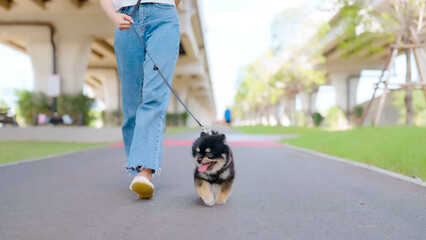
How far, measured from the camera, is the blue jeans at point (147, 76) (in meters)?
3.34

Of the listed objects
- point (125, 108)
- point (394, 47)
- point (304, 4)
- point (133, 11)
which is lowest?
point (125, 108)

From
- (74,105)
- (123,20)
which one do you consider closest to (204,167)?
(123,20)

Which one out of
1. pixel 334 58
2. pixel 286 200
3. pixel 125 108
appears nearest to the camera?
pixel 286 200

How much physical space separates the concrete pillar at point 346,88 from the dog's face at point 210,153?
35.5 m

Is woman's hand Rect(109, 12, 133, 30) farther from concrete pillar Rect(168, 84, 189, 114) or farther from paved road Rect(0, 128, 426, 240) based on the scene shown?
concrete pillar Rect(168, 84, 189, 114)

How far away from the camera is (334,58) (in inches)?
1358

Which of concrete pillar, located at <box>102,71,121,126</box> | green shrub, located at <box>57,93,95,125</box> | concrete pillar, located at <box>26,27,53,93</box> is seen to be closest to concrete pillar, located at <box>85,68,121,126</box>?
concrete pillar, located at <box>102,71,121,126</box>

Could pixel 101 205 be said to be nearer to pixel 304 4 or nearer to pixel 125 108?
pixel 125 108

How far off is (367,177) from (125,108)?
350 centimetres

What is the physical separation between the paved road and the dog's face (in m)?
0.37

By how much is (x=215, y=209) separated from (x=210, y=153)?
514mm

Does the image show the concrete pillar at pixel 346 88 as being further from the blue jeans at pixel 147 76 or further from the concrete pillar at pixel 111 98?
the blue jeans at pixel 147 76

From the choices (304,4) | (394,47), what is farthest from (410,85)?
(304,4)

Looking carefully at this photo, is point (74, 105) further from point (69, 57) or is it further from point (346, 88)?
point (346, 88)
